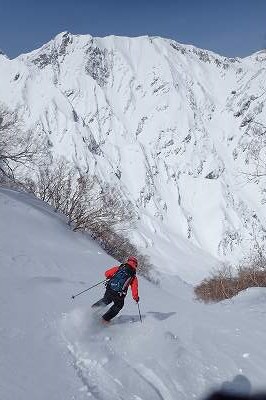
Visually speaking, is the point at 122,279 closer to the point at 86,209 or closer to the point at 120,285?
the point at 120,285

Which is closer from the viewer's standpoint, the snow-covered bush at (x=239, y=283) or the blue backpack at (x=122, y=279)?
the blue backpack at (x=122, y=279)

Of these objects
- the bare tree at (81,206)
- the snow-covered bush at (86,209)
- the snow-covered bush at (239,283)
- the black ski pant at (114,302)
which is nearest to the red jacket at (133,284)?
the black ski pant at (114,302)

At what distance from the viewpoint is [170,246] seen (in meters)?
196

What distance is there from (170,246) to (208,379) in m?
190

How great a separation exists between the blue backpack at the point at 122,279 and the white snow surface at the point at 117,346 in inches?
25.3

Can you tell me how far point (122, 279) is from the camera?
34.2ft

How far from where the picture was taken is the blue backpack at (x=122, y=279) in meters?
10.4

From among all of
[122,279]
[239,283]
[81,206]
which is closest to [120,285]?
[122,279]

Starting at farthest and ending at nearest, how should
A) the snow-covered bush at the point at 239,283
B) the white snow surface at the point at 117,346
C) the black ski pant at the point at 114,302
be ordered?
the snow-covered bush at the point at 239,283
the black ski pant at the point at 114,302
the white snow surface at the point at 117,346

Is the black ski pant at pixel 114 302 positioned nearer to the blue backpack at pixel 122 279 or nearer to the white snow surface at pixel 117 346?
the blue backpack at pixel 122 279

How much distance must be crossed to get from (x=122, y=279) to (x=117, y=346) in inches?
82.2

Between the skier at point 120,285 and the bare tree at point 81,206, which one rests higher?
the skier at point 120,285

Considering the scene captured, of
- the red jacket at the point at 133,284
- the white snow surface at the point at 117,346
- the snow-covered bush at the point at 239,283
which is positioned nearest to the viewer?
the white snow surface at the point at 117,346

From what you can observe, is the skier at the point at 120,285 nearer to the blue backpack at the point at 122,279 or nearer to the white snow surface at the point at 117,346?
the blue backpack at the point at 122,279
